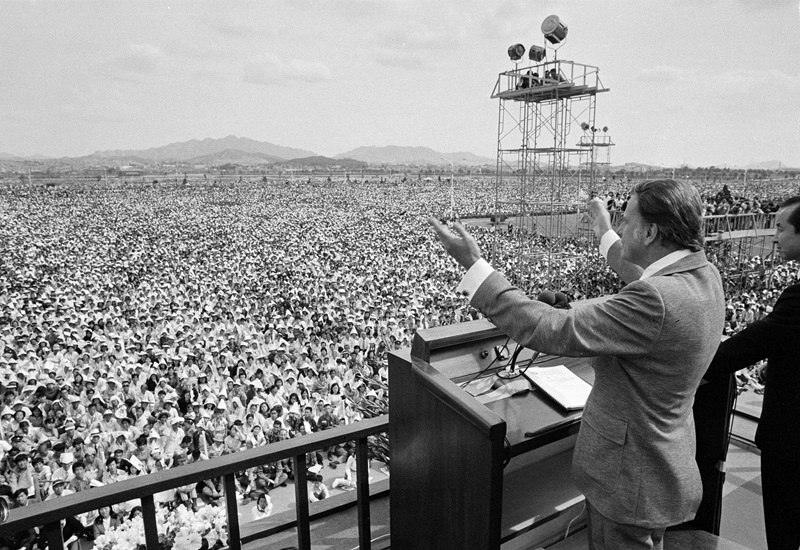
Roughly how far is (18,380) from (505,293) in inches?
330

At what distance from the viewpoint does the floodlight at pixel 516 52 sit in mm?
11383

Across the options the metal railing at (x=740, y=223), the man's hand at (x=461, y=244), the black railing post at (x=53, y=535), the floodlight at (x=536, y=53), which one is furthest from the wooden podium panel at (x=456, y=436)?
the metal railing at (x=740, y=223)

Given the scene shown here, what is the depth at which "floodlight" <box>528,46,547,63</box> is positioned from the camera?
37.6 feet

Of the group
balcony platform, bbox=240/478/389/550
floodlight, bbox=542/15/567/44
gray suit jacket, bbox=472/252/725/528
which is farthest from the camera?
floodlight, bbox=542/15/567/44

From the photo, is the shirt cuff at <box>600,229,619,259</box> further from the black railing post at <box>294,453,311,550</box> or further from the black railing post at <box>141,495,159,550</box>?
the black railing post at <box>141,495,159,550</box>

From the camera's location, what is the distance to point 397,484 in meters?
1.47

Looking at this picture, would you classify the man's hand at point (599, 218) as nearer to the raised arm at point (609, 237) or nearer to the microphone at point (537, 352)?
the raised arm at point (609, 237)

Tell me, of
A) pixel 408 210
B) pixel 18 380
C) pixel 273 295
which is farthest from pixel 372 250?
pixel 408 210

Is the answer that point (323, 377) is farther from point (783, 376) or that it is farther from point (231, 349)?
point (783, 376)

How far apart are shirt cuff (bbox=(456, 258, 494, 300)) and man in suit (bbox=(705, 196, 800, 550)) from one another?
80cm

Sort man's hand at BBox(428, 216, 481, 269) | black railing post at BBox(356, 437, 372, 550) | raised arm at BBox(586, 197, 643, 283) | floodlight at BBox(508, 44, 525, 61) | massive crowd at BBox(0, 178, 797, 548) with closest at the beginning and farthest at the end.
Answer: man's hand at BBox(428, 216, 481, 269), raised arm at BBox(586, 197, 643, 283), black railing post at BBox(356, 437, 372, 550), massive crowd at BBox(0, 178, 797, 548), floodlight at BBox(508, 44, 525, 61)

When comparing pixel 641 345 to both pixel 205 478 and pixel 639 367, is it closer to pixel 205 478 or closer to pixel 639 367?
pixel 639 367

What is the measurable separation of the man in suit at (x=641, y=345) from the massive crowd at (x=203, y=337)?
4161 millimetres

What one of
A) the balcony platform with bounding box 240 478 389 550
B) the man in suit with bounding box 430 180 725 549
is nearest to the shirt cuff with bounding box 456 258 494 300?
the man in suit with bounding box 430 180 725 549
